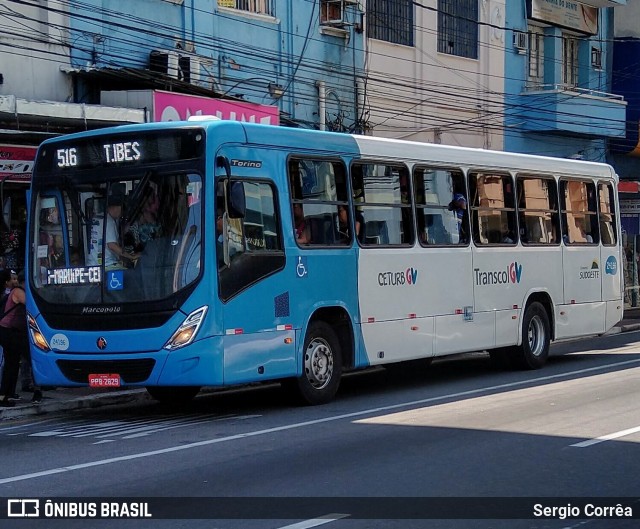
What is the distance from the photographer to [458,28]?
3008 centimetres

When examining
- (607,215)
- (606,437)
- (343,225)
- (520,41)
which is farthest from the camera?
(520,41)

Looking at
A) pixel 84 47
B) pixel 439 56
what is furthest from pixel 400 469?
pixel 439 56

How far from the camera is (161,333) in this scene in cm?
1223

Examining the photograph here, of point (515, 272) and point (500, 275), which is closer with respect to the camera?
point (500, 275)

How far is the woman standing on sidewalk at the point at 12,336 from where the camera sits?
14219mm

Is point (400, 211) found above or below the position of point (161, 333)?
above

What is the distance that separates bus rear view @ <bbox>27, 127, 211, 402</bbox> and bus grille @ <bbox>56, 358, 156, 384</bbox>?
0.01 meters

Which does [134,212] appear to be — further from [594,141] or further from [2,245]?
[594,141]

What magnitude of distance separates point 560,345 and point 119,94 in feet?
35.7

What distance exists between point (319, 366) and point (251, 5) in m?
12.2

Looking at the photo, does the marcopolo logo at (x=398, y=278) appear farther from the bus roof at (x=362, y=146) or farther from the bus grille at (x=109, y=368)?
the bus grille at (x=109, y=368)

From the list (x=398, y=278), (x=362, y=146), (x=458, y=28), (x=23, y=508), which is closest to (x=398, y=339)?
(x=398, y=278)

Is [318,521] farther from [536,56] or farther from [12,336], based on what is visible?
[536,56]

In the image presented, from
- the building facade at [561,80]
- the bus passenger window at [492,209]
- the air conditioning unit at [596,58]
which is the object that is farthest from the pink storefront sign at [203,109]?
the air conditioning unit at [596,58]
